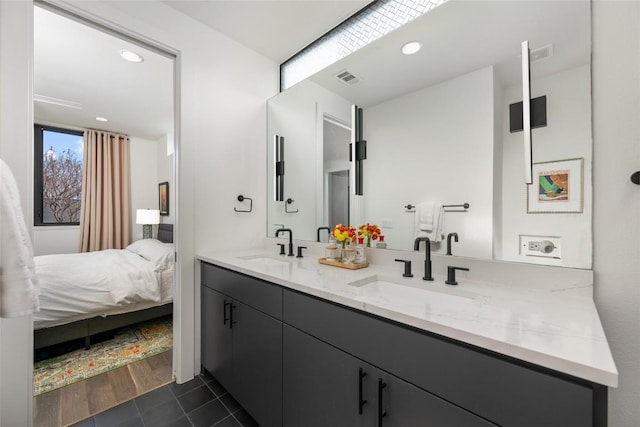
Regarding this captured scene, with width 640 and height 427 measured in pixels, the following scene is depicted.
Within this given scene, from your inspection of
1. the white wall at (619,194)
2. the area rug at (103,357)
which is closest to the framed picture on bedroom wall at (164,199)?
the area rug at (103,357)

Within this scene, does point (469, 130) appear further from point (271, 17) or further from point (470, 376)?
point (271, 17)

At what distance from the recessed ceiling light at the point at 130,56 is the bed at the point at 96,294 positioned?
1.77 meters

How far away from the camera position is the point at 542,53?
105 cm

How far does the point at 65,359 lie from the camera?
81.1 inches

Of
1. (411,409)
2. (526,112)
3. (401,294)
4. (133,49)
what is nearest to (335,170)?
(401,294)

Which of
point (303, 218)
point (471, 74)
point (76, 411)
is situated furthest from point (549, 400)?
point (76, 411)

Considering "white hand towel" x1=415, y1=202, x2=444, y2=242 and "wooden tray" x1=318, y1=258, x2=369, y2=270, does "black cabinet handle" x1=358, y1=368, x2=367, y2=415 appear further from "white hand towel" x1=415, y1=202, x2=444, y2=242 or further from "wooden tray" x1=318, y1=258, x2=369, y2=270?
"white hand towel" x1=415, y1=202, x2=444, y2=242

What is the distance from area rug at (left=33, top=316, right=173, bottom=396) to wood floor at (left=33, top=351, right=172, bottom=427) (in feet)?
0.31

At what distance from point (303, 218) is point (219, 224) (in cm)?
67

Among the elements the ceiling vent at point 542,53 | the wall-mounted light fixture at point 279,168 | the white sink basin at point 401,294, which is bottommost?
the white sink basin at point 401,294

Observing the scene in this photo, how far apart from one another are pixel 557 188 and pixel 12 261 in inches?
77.3

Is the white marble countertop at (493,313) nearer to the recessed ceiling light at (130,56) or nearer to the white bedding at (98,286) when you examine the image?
the white bedding at (98,286)

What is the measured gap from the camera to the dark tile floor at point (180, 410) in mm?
1431

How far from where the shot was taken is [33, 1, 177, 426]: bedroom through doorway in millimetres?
1713
